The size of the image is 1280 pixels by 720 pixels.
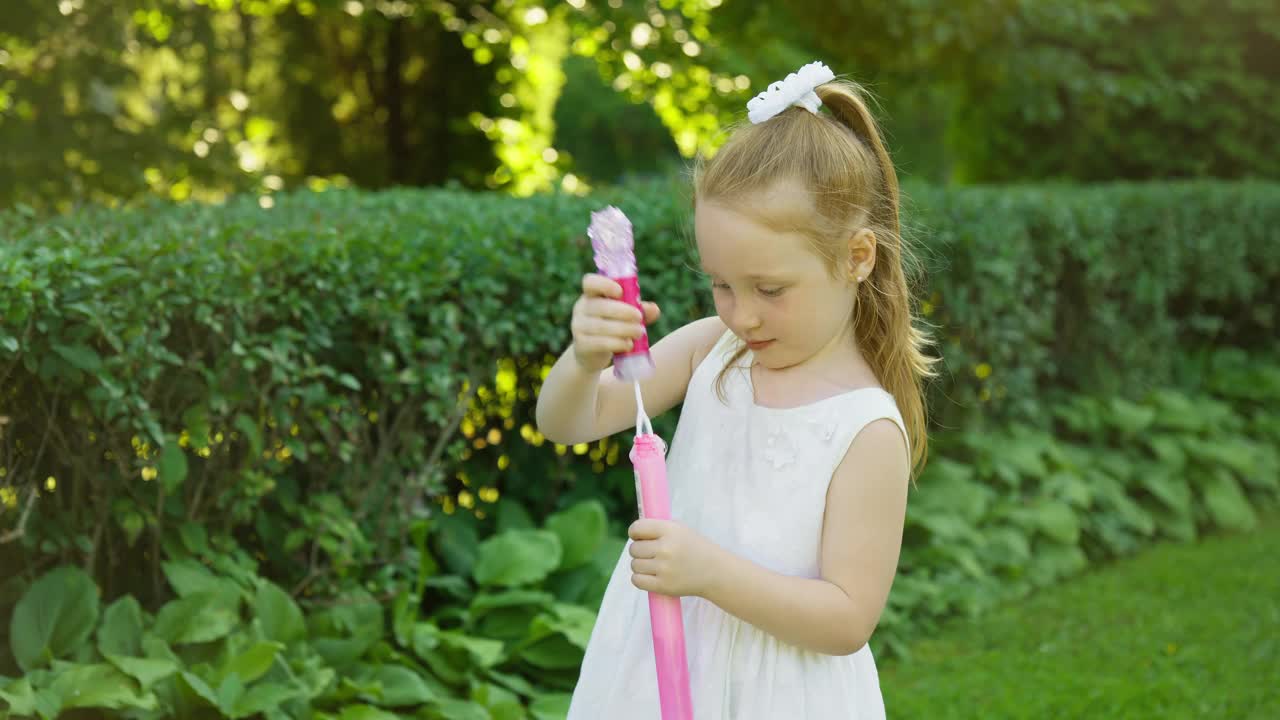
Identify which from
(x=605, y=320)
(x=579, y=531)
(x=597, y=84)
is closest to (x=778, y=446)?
(x=605, y=320)

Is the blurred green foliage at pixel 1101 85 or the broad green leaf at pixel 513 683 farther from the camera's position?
the blurred green foliage at pixel 1101 85

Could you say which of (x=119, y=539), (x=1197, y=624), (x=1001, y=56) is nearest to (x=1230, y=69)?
(x=1001, y=56)

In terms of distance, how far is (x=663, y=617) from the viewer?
1.87 meters

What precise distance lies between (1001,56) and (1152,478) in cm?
302

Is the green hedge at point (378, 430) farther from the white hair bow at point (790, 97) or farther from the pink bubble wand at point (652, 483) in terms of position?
the pink bubble wand at point (652, 483)

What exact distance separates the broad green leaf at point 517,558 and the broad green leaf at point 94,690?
121cm

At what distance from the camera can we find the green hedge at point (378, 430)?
3.23 meters

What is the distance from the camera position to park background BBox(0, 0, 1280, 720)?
333cm

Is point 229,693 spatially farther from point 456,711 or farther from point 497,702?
point 497,702

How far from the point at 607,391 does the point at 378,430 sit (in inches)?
78.9

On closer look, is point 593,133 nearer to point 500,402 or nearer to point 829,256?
point 500,402

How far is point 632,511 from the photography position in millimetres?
4992

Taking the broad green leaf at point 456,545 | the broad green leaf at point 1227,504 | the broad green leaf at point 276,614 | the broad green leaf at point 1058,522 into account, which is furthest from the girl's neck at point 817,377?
the broad green leaf at point 1227,504

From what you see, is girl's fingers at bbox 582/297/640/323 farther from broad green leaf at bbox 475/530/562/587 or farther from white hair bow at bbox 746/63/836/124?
broad green leaf at bbox 475/530/562/587
